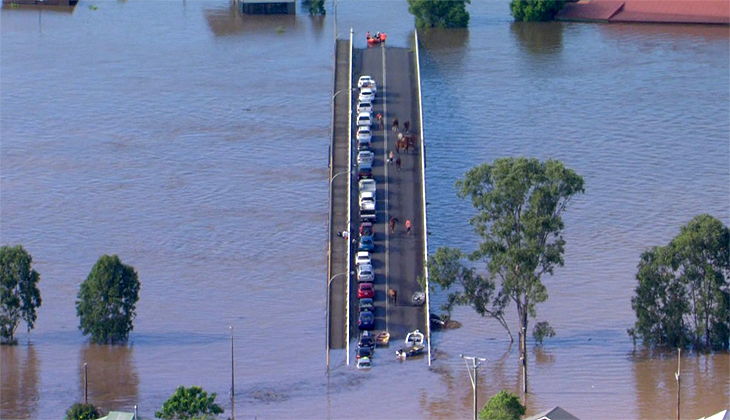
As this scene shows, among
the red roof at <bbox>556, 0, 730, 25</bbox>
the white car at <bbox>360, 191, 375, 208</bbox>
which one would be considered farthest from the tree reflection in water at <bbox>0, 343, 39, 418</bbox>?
the red roof at <bbox>556, 0, 730, 25</bbox>

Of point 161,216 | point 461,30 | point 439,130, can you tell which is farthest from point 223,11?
point 161,216

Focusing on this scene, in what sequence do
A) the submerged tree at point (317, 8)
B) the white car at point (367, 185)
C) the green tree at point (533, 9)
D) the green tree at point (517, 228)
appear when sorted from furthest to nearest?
the submerged tree at point (317, 8) < the green tree at point (533, 9) < the white car at point (367, 185) < the green tree at point (517, 228)

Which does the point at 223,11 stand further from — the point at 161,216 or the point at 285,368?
the point at 285,368

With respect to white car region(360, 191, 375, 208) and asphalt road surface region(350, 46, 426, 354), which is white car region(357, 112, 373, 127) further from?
white car region(360, 191, 375, 208)

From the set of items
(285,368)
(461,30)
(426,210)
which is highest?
(461,30)

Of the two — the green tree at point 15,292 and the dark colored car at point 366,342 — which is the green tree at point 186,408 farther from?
the green tree at point 15,292


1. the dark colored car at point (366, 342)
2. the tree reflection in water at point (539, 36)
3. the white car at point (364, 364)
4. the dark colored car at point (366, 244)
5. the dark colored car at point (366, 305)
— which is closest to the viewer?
the white car at point (364, 364)

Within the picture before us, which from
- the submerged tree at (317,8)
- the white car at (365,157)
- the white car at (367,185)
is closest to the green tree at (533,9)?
the submerged tree at (317,8)
